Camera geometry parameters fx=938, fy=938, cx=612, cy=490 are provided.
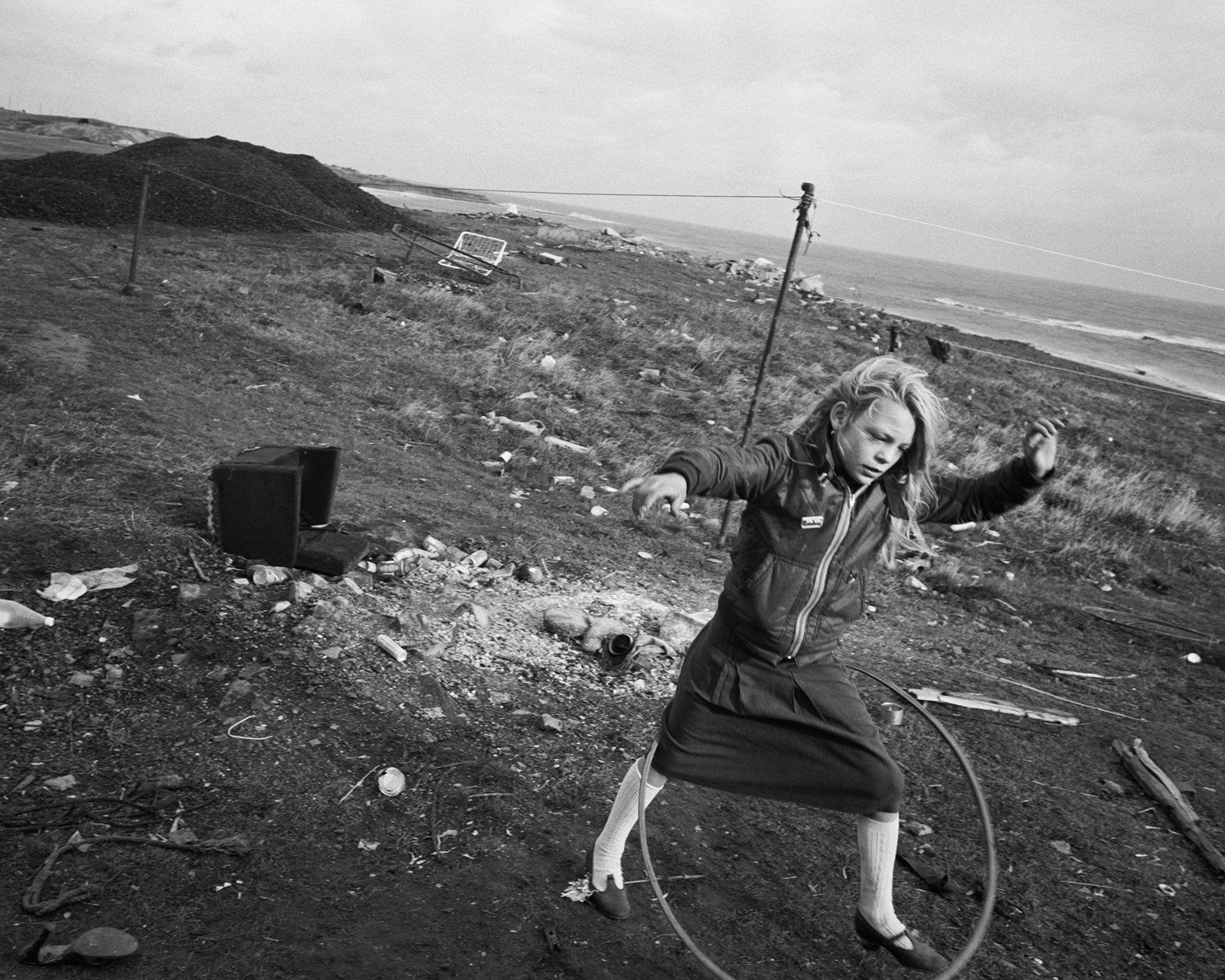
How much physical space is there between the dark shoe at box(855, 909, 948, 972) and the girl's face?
1384 mm

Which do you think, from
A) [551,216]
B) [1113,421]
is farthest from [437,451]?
[551,216]

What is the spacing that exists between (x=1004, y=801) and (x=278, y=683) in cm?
323

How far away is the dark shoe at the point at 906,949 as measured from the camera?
275cm

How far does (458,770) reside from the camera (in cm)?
369

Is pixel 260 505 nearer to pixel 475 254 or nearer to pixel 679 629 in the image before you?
pixel 679 629

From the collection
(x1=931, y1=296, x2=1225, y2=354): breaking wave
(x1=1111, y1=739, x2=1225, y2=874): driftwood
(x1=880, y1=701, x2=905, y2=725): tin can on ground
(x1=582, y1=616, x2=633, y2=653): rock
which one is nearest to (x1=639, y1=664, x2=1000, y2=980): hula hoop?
(x1=880, y1=701, x2=905, y2=725): tin can on ground

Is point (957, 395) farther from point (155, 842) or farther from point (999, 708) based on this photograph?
point (155, 842)

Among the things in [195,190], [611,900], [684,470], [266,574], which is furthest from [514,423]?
[195,190]

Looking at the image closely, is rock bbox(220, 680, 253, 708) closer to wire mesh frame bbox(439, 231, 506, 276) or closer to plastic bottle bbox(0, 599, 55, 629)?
plastic bottle bbox(0, 599, 55, 629)

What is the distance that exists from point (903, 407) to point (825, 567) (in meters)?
0.48

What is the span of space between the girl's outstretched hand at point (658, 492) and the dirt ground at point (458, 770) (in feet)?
4.79

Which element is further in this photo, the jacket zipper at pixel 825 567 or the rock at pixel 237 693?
the rock at pixel 237 693

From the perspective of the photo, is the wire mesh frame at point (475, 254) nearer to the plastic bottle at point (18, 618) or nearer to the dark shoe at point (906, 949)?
the plastic bottle at point (18, 618)

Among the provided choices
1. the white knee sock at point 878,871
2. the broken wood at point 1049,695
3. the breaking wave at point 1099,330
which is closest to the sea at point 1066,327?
the breaking wave at point 1099,330
